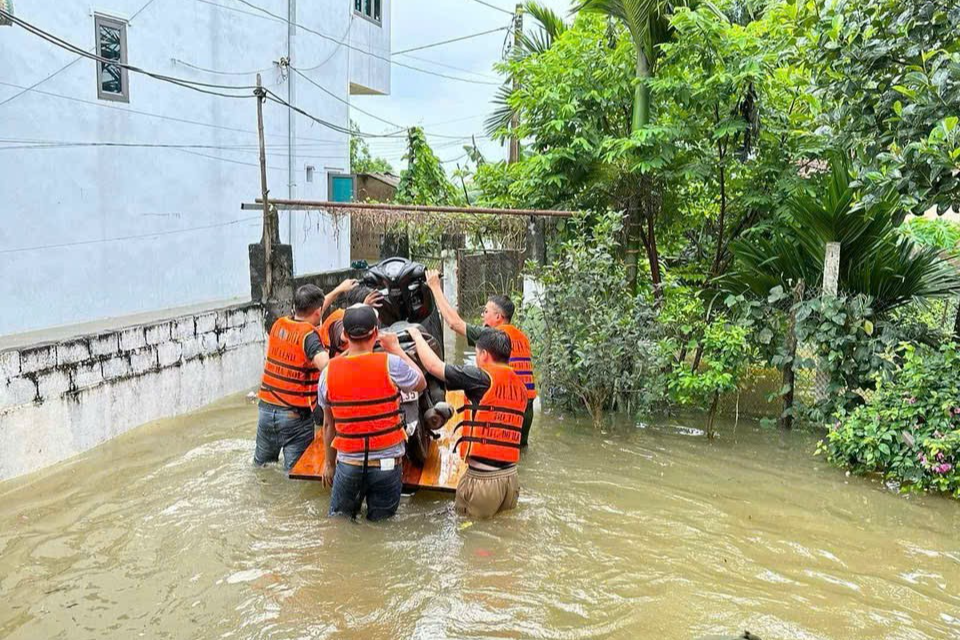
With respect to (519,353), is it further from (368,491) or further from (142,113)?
(142,113)

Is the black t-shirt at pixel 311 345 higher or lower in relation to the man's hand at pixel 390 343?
lower

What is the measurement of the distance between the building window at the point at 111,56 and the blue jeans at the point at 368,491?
967 cm

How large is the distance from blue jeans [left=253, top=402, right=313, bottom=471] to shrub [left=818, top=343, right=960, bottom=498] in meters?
4.53

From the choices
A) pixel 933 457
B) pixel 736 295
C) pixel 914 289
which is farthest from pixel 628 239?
pixel 933 457

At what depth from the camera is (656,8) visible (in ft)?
27.4

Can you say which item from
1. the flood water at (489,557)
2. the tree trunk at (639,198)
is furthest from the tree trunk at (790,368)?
the tree trunk at (639,198)

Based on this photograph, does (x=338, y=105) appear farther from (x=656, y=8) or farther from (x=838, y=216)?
(x=838, y=216)

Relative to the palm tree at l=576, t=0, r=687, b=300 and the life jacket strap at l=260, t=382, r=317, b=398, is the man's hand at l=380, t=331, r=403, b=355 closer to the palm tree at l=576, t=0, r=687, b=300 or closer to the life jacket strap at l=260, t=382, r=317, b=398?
the life jacket strap at l=260, t=382, r=317, b=398

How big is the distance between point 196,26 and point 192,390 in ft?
26.4

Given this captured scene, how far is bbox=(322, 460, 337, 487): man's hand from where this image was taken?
491 centimetres

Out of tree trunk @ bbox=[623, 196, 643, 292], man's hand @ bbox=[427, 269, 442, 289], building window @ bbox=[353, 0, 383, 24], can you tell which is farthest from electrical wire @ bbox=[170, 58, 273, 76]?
man's hand @ bbox=[427, 269, 442, 289]

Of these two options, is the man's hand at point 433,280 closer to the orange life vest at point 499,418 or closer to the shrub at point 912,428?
the orange life vest at point 499,418

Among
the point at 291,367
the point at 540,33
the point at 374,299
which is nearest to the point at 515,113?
the point at 540,33

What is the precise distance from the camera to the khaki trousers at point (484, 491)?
15.6ft
